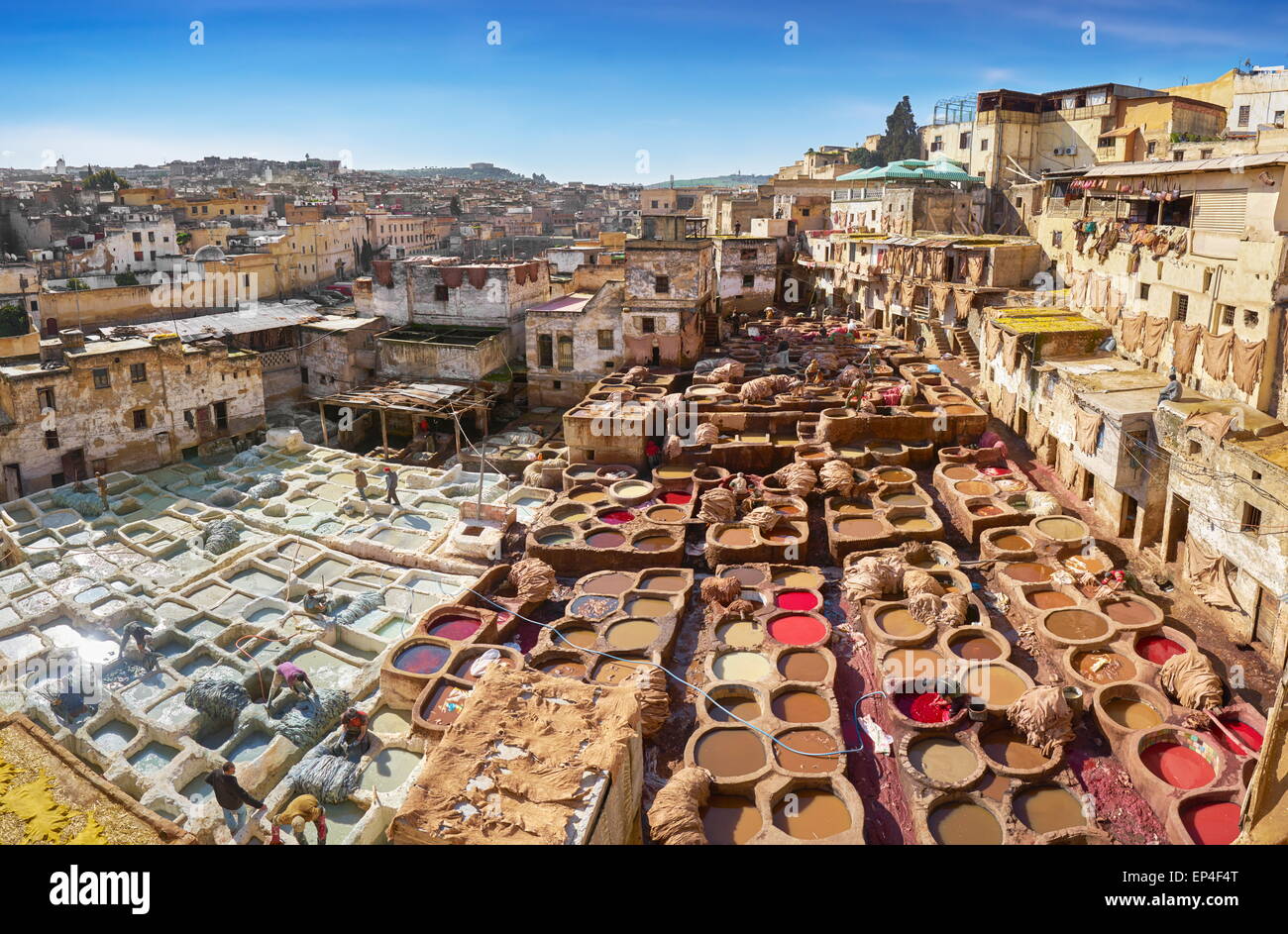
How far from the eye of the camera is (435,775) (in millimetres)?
7918

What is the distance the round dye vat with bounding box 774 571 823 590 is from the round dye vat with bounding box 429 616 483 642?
253 inches

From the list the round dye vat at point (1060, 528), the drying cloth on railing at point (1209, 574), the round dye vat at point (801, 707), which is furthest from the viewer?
the round dye vat at point (1060, 528)

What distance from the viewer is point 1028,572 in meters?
18.1

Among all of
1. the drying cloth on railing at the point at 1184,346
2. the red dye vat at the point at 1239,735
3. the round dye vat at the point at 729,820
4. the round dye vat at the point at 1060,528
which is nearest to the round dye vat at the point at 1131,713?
the red dye vat at the point at 1239,735

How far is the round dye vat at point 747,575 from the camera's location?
1869 cm

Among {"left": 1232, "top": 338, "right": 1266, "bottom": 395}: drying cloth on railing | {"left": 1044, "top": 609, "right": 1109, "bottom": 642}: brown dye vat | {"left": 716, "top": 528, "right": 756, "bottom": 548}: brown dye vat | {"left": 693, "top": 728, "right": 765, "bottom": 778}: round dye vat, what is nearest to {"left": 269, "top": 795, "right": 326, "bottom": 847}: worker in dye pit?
{"left": 693, "top": 728, "right": 765, "bottom": 778}: round dye vat

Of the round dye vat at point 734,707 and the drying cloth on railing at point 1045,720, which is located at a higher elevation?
the drying cloth on railing at point 1045,720

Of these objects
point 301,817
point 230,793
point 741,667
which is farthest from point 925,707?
point 230,793

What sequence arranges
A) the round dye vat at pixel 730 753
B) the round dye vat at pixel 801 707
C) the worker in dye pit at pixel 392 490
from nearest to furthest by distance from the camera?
the round dye vat at pixel 730 753, the round dye vat at pixel 801 707, the worker in dye pit at pixel 392 490

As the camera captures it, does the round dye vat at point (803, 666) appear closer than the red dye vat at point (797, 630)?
Yes

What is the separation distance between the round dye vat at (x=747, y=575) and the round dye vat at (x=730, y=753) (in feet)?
16.2

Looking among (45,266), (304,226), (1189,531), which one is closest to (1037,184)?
(1189,531)

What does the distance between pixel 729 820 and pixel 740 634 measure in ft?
16.5

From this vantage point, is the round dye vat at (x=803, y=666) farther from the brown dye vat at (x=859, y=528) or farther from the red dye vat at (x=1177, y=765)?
the red dye vat at (x=1177, y=765)
